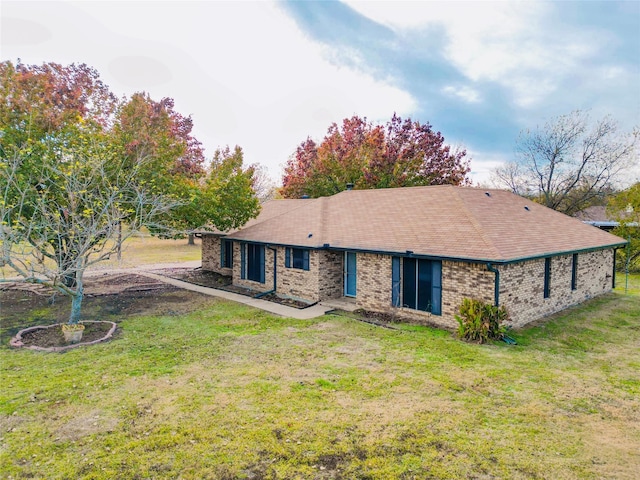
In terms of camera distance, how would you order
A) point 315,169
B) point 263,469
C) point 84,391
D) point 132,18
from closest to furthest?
1. point 263,469
2. point 84,391
3. point 132,18
4. point 315,169

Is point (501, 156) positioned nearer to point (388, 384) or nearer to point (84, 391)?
point (388, 384)

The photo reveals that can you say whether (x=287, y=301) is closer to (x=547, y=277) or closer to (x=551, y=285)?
(x=547, y=277)

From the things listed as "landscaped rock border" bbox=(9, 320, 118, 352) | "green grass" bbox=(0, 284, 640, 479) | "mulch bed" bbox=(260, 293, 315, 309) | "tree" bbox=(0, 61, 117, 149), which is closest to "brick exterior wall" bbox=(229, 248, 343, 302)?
"mulch bed" bbox=(260, 293, 315, 309)

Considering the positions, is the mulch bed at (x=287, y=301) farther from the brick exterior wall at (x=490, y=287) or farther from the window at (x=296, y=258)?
the brick exterior wall at (x=490, y=287)

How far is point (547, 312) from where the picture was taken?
13.3 m

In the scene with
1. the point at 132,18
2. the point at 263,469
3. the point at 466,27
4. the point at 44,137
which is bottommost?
the point at 263,469

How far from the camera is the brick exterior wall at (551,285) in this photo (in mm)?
11531

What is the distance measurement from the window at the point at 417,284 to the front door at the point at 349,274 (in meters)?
2.59

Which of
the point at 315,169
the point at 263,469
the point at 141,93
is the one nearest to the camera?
the point at 263,469

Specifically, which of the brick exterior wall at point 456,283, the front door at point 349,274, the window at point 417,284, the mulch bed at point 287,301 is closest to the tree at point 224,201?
the brick exterior wall at point 456,283

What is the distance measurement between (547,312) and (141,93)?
57.6 ft

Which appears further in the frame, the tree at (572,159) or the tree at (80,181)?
the tree at (572,159)

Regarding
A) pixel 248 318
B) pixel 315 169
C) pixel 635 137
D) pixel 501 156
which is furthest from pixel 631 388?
pixel 501 156

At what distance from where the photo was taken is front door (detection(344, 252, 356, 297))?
15758 millimetres
